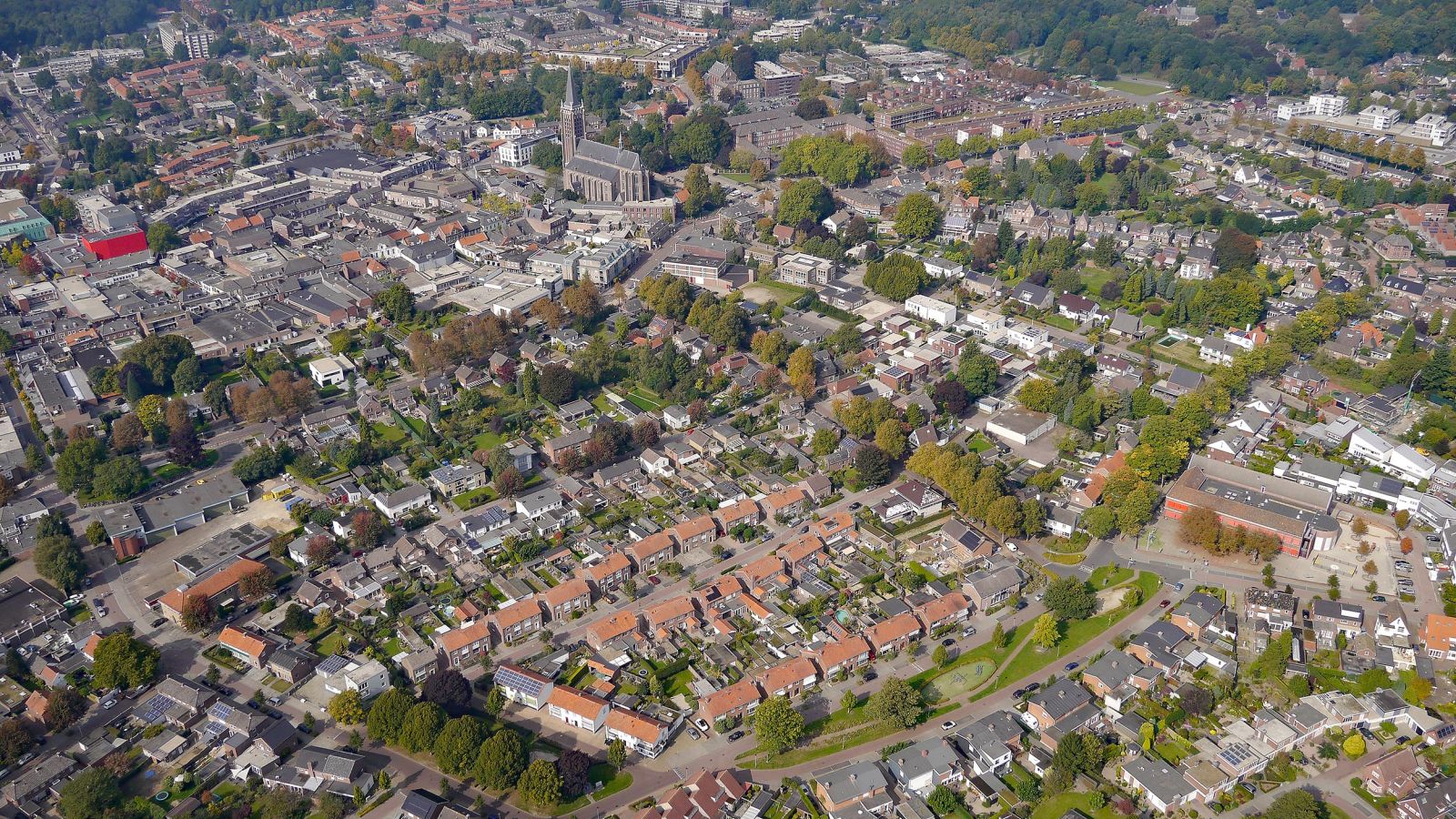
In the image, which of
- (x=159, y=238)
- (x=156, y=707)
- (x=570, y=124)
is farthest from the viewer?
(x=570, y=124)

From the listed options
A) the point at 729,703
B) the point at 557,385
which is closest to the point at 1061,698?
the point at 729,703

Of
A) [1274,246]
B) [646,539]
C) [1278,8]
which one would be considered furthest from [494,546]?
[1278,8]

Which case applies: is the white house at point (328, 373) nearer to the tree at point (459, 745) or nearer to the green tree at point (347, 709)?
the green tree at point (347, 709)

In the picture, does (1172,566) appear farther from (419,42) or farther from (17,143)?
(419,42)

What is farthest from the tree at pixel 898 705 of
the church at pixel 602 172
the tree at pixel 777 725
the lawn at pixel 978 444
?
the church at pixel 602 172

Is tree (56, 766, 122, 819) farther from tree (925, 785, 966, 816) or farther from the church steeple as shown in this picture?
the church steeple

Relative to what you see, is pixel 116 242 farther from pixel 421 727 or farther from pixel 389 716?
pixel 421 727

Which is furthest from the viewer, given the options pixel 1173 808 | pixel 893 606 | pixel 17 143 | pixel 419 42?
pixel 419 42
